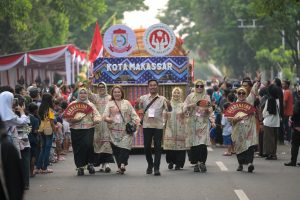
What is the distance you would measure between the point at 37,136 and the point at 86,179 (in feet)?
3.85

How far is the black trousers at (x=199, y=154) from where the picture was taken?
16.9 m

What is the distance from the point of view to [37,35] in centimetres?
4100

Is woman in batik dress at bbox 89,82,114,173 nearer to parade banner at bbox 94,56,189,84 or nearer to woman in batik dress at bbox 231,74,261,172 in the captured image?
woman in batik dress at bbox 231,74,261,172

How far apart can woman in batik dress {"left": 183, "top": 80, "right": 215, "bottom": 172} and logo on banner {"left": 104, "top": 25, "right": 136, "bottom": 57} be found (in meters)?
5.32

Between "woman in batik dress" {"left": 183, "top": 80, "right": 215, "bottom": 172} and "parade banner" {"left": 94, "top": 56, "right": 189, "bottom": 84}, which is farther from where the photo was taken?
"parade banner" {"left": 94, "top": 56, "right": 189, "bottom": 84}

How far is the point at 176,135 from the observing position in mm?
17469

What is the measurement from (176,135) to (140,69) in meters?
3.39

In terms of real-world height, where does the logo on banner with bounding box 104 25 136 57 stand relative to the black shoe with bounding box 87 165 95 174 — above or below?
above

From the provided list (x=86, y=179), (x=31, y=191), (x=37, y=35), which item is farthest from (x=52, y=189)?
(x=37, y=35)

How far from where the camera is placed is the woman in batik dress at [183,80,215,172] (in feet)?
55.5

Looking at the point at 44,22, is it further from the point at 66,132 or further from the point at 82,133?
the point at 82,133

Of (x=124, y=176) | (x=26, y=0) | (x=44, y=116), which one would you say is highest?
(x=26, y=0)

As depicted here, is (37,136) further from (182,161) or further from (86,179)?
(182,161)

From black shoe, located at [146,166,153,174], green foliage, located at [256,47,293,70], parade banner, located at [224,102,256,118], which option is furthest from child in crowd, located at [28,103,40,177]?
green foliage, located at [256,47,293,70]
